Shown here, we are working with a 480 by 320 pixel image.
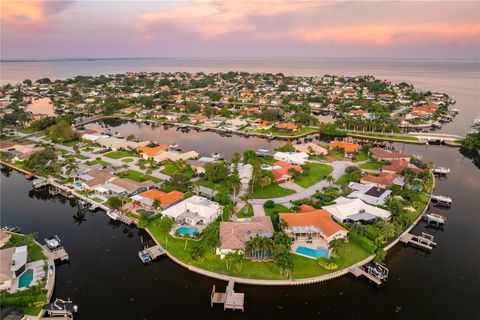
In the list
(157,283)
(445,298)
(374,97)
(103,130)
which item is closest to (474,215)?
(445,298)

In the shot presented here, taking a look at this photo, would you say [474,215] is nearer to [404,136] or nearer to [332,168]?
[332,168]

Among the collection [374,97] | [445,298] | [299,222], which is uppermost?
[374,97]

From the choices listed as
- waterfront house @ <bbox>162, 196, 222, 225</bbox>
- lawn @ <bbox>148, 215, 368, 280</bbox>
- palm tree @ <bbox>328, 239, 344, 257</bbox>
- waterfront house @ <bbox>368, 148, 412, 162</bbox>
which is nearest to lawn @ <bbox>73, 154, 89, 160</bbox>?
waterfront house @ <bbox>162, 196, 222, 225</bbox>

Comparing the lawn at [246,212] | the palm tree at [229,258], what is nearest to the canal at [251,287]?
the palm tree at [229,258]

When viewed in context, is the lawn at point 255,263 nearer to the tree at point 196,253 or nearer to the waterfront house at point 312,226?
the tree at point 196,253

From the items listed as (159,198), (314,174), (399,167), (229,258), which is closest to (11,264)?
(159,198)

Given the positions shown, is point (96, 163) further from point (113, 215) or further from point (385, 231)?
point (385, 231)
